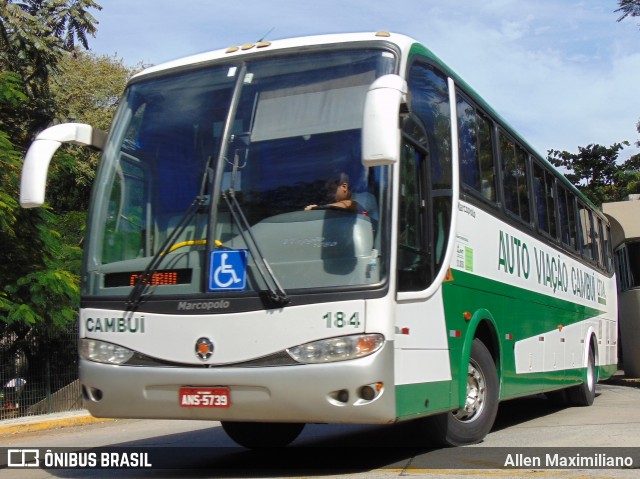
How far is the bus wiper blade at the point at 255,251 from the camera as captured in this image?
20.3 feet

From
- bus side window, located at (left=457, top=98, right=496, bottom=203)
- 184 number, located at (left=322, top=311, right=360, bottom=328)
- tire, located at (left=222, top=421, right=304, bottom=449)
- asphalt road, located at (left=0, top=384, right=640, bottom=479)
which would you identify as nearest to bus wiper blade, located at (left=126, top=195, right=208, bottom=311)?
184 number, located at (left=322, top=311, right=360, bottom=328)

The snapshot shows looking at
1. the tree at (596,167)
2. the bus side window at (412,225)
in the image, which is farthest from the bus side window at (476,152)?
the tree at (596,167)

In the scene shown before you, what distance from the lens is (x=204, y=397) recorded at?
6.31 metres

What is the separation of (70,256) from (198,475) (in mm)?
9011

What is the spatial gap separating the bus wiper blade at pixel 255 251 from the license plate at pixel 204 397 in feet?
2.53

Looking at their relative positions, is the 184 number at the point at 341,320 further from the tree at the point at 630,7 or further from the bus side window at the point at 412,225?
the tree at the point at 630,7

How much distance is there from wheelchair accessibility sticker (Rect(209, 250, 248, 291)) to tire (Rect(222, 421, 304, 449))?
2.37 m

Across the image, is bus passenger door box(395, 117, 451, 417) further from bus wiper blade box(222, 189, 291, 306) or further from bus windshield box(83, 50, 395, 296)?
bus wiper blade box(222, 189, 291, 306)

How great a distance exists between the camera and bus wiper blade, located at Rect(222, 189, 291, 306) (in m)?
6.20

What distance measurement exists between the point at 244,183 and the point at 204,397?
1604 millimetres

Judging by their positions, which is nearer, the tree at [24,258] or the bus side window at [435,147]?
the bus side window at [435,147]

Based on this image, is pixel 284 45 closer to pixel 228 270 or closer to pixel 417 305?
pixel 228 270

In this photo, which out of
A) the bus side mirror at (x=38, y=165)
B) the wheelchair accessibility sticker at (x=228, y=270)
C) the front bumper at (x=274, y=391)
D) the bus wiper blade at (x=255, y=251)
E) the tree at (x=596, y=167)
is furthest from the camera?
the tree at (x=596, y=167)

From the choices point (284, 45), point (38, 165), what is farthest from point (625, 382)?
point (38, 165)
